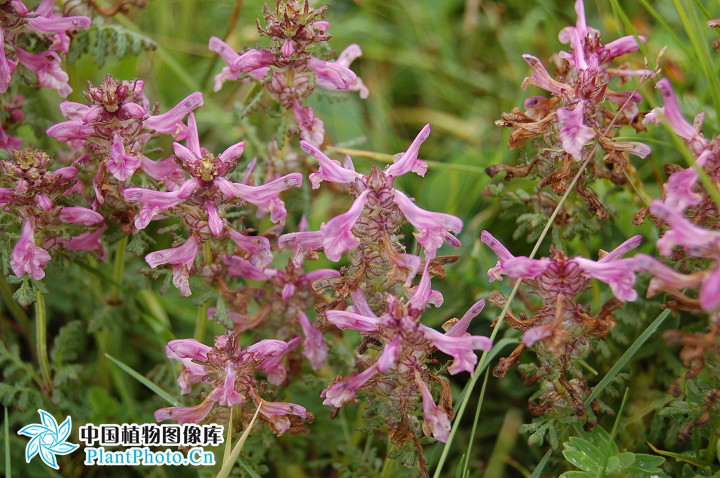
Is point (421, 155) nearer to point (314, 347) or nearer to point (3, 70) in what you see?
point (314, 347)

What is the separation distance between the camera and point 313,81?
291 centimetres

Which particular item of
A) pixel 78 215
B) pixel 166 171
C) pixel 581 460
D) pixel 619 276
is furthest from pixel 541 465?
pixel 78 215

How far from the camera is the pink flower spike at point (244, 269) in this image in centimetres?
283

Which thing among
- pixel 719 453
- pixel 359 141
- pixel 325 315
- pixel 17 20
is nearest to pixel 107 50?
pixel 17 20

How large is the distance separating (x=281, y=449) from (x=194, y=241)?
1.11 metres

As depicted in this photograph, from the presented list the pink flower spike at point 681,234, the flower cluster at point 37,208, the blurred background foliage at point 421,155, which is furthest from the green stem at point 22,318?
the pink flower spike at point 681,234

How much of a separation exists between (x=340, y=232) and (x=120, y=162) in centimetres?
89

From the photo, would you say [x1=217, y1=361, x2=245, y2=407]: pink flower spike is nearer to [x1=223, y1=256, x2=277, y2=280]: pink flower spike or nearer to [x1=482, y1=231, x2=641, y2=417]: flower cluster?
[x1=223, y1=256, x2=277, y2=280]: pink flower spike

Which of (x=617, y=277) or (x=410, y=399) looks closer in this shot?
(x=617, y=277)

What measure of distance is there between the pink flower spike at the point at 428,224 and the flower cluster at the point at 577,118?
0.51 m

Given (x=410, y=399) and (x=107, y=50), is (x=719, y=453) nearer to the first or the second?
(x=410, y=399)

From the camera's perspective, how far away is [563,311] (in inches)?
92.4

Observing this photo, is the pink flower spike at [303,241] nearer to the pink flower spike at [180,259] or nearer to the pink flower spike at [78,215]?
the pink flower spike at [180,259]

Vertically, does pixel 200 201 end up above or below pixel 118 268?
above
